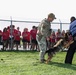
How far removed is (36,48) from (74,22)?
9.03 m

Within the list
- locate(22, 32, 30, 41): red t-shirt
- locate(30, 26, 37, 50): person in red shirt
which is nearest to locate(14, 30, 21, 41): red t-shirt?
locate(22, 32, 30, 41): red t-shirt

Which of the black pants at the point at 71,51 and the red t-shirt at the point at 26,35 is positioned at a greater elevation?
the red t-shirt at the point at 26,35

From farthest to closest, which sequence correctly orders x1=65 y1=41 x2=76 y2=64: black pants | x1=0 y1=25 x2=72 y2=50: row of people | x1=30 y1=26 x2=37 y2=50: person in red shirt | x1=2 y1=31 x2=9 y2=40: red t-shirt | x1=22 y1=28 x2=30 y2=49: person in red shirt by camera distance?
x1=22 y1=28 x2=30 y2=49: person in red shirt
x1=30 y1=26 x2=37 y2=50: person in red shirt
x1=0 y1=25 x2=72 y2=50: row of people
x1=2 y1=31 x2=9 y2=40: red t-shirt
x1=65 y1=41 x2=76 y2=64: black pants

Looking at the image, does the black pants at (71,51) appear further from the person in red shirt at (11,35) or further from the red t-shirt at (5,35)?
the person in red shirt at (11,35)

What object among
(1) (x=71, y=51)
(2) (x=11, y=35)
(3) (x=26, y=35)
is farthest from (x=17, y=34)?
(1) (x=71, y=51)

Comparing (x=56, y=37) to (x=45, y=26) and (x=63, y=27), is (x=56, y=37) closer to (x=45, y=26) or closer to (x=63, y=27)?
(x=63, y=27)

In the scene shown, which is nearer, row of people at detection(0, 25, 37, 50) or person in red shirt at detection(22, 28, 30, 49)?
row of people at detection(0, 25, 37, 50)

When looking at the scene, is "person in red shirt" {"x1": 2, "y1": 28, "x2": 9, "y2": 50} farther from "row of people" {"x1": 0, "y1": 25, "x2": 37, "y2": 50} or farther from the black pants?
the black pants

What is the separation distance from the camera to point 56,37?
66.8ft

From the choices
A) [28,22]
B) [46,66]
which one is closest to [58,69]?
[46,66]

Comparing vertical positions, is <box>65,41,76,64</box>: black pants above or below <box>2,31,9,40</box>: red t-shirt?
below

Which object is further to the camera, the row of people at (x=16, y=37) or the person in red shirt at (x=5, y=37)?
the row of people at (x=16, y=37)

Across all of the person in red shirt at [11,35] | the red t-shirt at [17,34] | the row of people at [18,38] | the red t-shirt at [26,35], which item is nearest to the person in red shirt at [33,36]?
the row of people at [18,38]

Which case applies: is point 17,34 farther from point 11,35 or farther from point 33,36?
point 33,36
